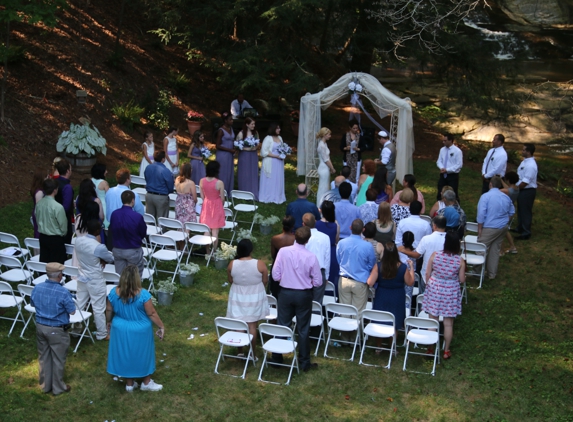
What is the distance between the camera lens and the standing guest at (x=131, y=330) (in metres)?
7.12

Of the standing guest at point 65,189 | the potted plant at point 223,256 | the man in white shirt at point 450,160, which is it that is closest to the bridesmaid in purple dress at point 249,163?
the potted plant at point 223,256

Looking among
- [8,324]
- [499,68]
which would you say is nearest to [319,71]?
[499,68]

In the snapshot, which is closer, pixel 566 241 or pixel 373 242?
pixel 373 242

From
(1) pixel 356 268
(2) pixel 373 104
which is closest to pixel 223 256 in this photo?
(1) pixel 356 268

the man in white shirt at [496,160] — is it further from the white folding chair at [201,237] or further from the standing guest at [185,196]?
the standing guest at [185,196]

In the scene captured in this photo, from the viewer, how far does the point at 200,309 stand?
974cm

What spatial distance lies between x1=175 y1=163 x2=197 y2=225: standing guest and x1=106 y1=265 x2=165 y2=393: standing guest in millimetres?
4149

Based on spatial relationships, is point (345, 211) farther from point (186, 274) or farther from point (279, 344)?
point (279, 344)

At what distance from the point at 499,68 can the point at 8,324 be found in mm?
14911

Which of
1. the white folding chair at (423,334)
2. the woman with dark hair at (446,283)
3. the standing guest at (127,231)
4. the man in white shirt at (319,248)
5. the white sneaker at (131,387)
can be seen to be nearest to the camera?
the white sneaker at (131,387)

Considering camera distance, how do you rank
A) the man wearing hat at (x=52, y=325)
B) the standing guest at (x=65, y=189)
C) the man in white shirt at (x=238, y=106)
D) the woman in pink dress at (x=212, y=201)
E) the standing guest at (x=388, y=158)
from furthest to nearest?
1. the man in white shirt at (x=238, y=106)
2. the standing guest at (x=388, y=158)
3. the woman in pink dress at (x=212, y=201)
4. the standing guest at (x=65, y=189)
5. the man wearing hat at (x=52, y=325)

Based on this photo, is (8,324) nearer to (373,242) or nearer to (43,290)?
(43,290)

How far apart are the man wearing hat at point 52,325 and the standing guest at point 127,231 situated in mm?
1610

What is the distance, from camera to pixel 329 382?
7922 mm
